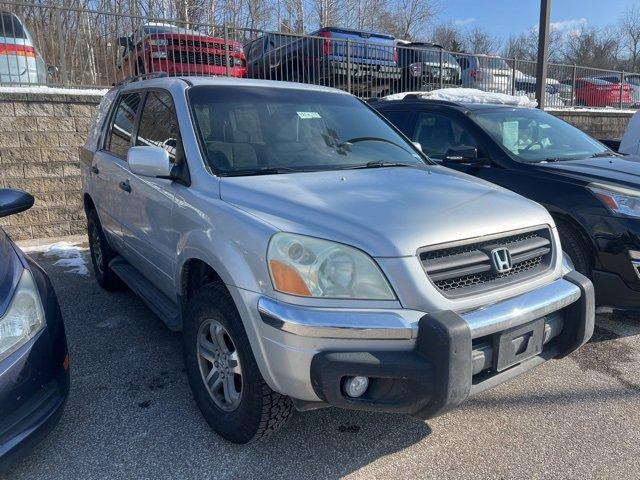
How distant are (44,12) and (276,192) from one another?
23.6 ft

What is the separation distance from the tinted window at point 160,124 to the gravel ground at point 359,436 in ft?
4.77

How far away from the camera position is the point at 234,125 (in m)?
3.31

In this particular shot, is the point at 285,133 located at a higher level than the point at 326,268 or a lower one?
higher

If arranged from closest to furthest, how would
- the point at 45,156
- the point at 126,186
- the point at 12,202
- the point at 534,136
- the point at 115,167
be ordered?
the point at 12,202 < the point at 126,186 < the point at 115,167 < the point at 534,136 < the point at 45,156

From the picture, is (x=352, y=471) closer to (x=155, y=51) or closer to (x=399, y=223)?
(x=399, y=223)

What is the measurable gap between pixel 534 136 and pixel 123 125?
12.3 ft

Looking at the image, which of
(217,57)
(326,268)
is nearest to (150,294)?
(326,268)

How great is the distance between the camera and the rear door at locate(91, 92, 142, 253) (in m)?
4.13

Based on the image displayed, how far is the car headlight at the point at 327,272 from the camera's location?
88.4 inches

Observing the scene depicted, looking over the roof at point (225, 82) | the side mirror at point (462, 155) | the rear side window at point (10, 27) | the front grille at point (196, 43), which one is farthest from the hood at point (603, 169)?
the rear side window at point (10, 27)

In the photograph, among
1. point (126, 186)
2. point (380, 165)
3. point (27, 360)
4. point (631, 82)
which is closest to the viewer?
point (27, 360)

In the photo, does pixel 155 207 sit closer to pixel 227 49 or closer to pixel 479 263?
pixel 479 263

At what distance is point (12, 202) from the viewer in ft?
10.5

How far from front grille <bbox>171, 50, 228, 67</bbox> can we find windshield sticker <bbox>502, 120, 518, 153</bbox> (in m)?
5.31
